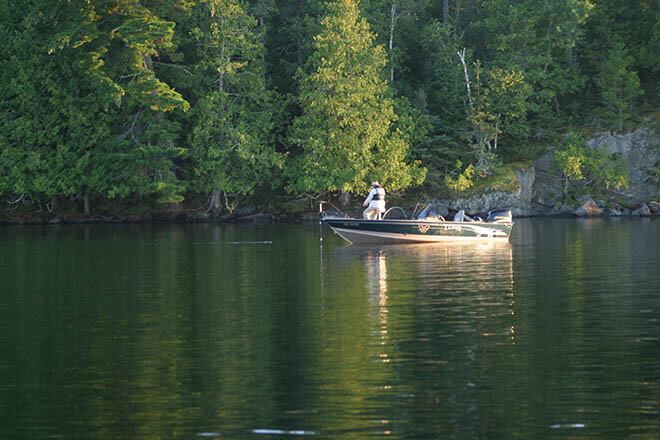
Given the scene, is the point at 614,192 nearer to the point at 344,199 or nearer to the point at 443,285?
the point at 344,199

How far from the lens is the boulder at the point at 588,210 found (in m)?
57.7

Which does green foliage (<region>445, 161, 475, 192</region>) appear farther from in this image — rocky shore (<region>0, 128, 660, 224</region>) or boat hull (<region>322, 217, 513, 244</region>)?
boat hull (<region>322, 217, 513, 244</region>)

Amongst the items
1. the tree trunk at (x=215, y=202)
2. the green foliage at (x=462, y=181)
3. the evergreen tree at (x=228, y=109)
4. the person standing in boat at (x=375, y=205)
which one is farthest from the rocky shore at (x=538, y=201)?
the person standing in boat at (x=375, y=205)

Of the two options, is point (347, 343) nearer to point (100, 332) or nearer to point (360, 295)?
point (100, 332)

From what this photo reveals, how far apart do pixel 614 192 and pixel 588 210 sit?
12.9 ft

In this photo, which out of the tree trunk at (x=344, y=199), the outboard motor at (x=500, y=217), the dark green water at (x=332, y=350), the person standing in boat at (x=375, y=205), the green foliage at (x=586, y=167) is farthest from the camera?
the tree trunk at (x=344, y=199)

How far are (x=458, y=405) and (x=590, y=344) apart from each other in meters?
4.29

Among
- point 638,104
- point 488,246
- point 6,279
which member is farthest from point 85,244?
point 638,104

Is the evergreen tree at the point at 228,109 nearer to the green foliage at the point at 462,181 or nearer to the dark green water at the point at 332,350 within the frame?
the green foliage at the point at 462,181

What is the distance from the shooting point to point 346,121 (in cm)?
5688

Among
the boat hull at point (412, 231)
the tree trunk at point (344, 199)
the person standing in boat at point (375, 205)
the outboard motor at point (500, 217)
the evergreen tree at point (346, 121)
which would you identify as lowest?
the boat hull at point (412, 231)

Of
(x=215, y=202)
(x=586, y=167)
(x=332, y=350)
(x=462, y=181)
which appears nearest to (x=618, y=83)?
(x=586, y=167)

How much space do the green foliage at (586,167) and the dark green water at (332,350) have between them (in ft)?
103

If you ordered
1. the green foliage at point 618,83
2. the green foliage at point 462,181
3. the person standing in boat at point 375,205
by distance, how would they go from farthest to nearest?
1. the green foliage at point 618,83
2. the green foliage at point 462,181
3. the person standing in boat at point 375,205
